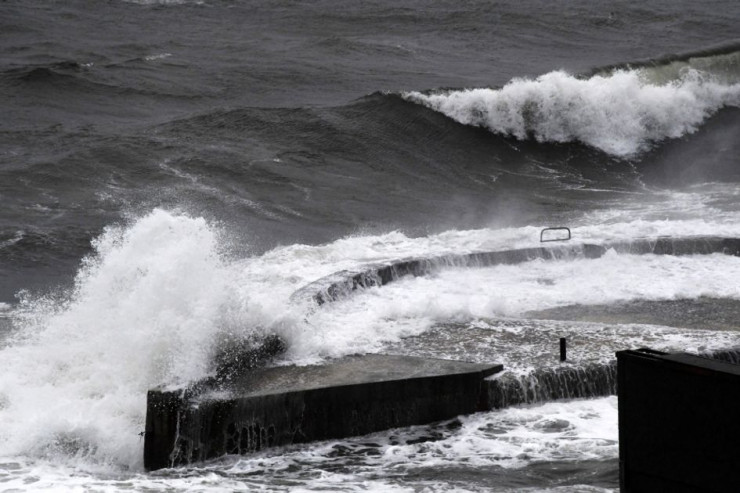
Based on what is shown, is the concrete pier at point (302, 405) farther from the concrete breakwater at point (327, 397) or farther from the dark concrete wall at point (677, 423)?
the dark concrete wall at point (677, 423)

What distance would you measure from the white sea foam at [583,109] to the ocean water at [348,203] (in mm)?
63

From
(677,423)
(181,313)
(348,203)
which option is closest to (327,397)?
(181,313)

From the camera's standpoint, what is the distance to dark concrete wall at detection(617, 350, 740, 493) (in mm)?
5543

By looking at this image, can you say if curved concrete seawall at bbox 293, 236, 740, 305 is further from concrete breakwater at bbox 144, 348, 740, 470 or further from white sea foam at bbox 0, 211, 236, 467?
concrete breakwater at bbox 144, 348, 740, 470

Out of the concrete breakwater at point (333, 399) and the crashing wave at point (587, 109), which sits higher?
the crashing wave at point (587, 109)

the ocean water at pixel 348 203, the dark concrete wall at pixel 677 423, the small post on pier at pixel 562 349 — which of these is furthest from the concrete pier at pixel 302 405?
the dark concrete wall at pixel 677 423

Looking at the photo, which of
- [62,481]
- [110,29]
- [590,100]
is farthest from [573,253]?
[110,29]

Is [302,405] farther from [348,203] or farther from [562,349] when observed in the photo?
[348,203]

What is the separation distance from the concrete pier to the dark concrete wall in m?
2.20

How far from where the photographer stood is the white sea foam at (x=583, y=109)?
22406mm

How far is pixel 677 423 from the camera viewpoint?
5.71m

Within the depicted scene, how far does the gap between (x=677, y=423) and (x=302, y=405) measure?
280cm

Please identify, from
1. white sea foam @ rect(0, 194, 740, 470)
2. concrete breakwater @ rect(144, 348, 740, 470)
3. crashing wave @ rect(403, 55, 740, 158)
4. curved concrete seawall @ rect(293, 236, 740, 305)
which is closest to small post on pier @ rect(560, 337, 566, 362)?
concrete breakwater @ rect(144, 348, 740, 470)

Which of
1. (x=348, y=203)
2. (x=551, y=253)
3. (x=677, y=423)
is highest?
(x=348, y=203)
